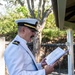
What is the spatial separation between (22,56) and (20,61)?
65 mm

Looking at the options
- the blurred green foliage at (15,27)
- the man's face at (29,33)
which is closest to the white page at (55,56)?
the man's face at (29,33)

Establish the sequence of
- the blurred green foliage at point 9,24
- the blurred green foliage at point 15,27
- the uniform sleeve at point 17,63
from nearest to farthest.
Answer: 1. the uniform sleeve at point 17,63
2. the blurred green foliage at point 15,27
3. the blurred green foliage at point 9,24

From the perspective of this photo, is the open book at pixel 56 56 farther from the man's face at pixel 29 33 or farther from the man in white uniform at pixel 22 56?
the man's face at pixel 29 33

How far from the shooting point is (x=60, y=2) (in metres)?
2.66

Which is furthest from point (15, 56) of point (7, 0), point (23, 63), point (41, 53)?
point (7, 0)

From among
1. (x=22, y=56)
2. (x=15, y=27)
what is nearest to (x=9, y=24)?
(x=15, y=27)

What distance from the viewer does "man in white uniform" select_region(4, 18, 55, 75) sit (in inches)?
97.4

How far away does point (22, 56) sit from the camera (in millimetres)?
2527

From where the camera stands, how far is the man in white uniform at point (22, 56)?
247cm

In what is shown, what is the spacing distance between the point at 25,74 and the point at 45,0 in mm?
10746

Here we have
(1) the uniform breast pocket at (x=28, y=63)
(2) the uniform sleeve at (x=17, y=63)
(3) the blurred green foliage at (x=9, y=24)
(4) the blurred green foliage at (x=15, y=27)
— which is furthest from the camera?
(3) the blurred green foliage at (x=9, y=24)

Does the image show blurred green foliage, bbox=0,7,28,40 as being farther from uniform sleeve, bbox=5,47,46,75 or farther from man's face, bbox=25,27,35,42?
uniform sleeve, bbox=5,47,46,75

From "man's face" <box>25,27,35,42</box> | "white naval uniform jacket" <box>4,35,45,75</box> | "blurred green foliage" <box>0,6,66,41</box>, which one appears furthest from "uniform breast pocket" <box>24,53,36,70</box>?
"blurred green foliage" <box>0,6,66,41</box>

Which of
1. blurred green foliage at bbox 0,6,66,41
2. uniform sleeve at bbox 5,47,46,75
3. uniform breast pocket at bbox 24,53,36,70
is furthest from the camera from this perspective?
blurred green foliage at bbox 0,6,66,41
